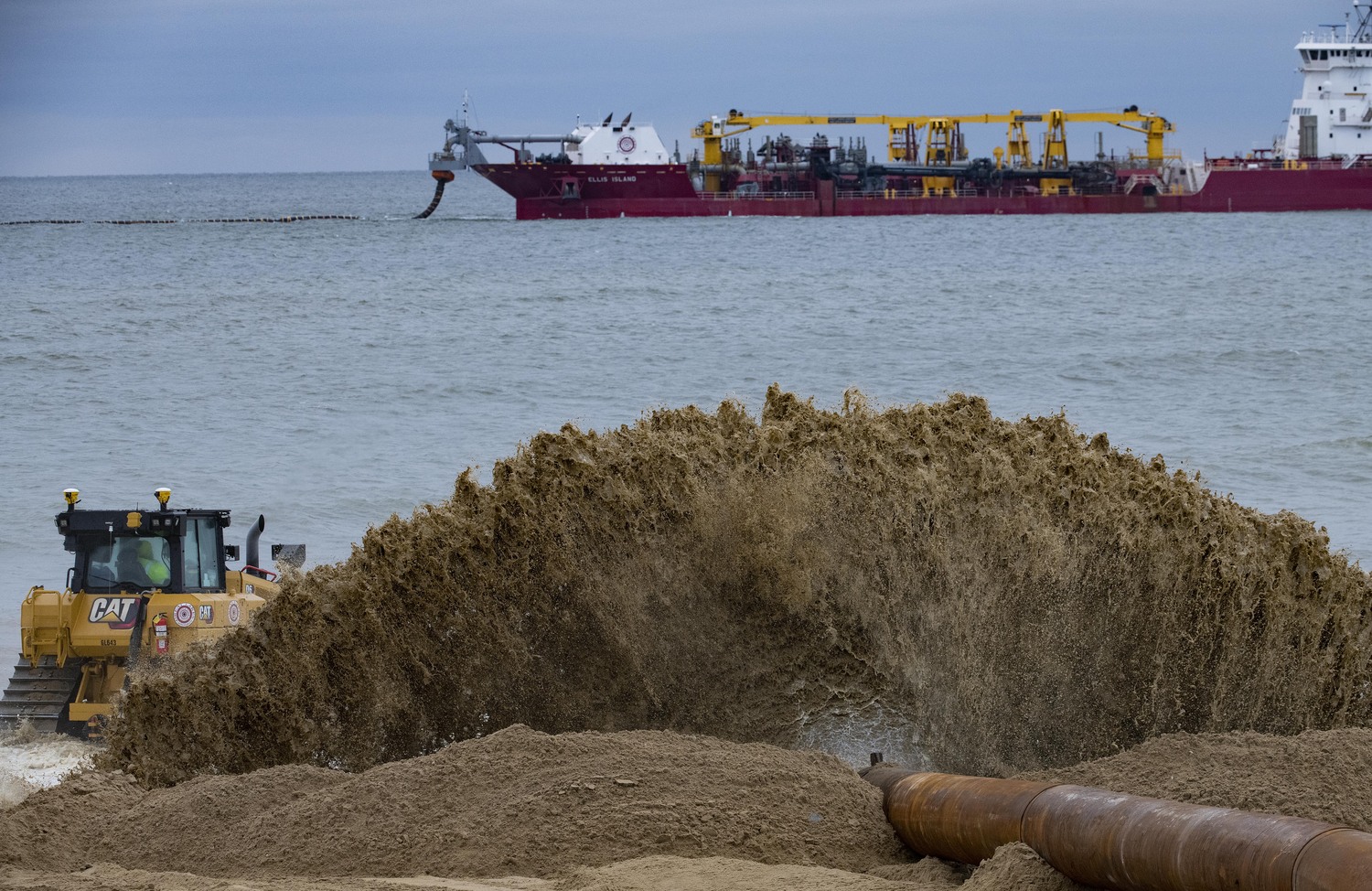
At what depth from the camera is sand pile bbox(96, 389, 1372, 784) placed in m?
6.54

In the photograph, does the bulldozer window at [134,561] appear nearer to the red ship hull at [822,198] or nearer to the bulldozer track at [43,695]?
the bulldozer track at [43,695]

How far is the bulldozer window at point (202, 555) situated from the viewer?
912 cm

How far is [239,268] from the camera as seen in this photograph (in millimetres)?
46719

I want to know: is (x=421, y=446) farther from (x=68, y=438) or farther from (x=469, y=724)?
(x=469, y=724)

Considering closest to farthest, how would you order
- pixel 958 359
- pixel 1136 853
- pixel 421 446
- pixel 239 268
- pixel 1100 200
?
pixel 1136 853 → pixel 421 446 → pixel 958 359 → pixel 239 268 → pixel 1100 200

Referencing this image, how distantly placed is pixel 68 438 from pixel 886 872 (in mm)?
16656

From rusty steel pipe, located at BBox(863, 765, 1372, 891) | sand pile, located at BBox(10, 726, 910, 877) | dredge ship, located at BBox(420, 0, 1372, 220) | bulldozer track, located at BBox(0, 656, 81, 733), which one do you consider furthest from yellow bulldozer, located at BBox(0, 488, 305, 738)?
dredge ship, located at BBox(420, 0, 1372, 220)

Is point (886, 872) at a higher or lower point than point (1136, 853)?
lower

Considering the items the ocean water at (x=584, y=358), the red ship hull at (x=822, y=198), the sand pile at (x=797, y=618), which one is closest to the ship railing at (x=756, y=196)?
the red ship hull at (x=822, y=198)

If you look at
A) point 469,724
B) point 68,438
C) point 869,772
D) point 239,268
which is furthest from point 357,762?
point 239,268

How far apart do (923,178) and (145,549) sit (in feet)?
213

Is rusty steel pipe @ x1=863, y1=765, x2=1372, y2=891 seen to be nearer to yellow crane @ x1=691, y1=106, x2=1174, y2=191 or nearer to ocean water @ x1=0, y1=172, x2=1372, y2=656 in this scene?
ocean water @ x1=0, y1=172, x2=1372, y2=656

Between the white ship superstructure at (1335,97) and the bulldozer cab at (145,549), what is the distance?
6697 centimetres

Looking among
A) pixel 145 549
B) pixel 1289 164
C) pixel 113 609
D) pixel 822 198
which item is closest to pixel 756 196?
pixel 822 198
